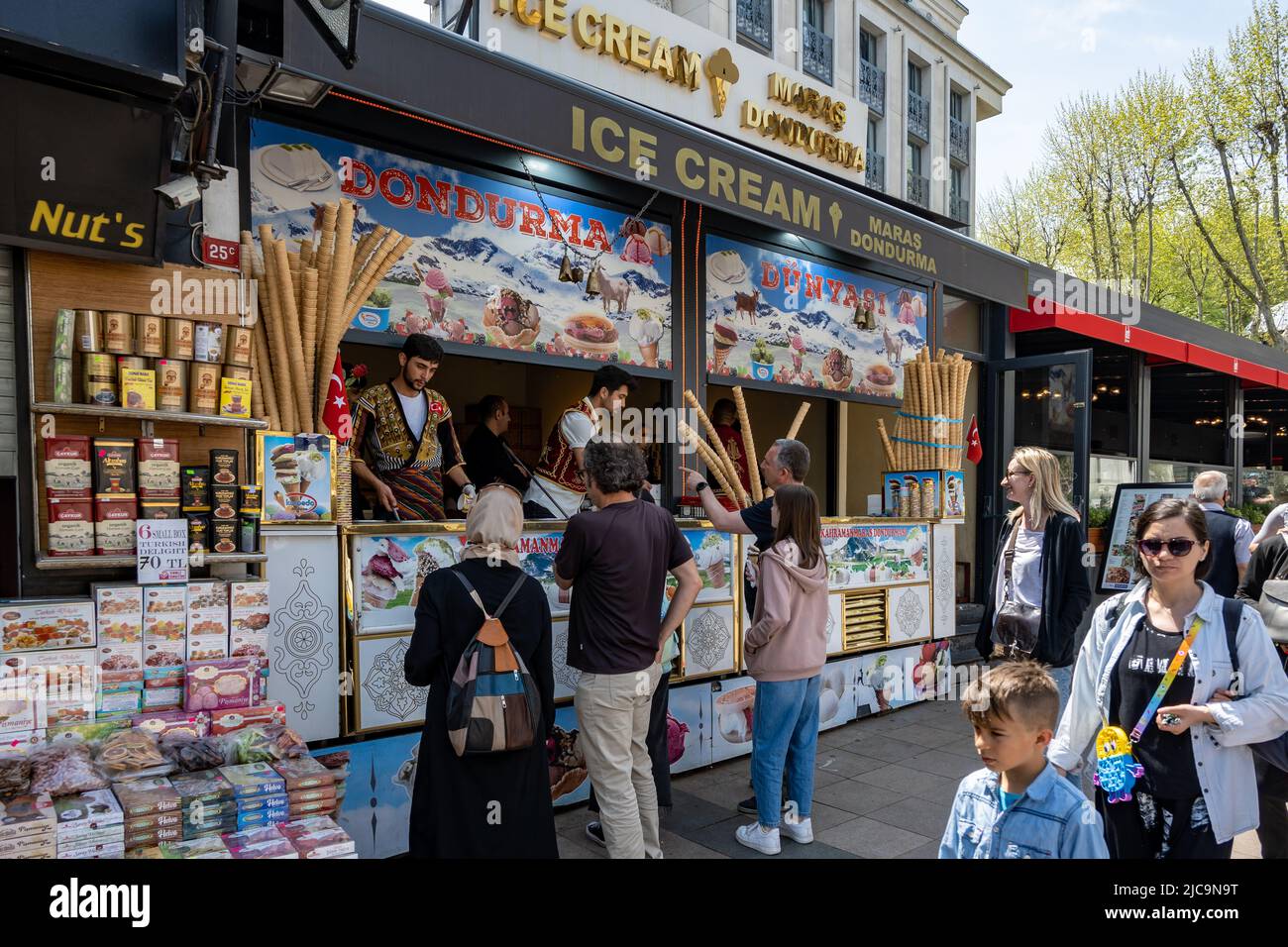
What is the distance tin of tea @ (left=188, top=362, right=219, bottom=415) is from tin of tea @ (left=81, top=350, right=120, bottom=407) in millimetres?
265

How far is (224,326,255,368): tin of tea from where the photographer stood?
3381 millimetres

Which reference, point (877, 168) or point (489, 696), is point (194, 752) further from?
point (877, 168)

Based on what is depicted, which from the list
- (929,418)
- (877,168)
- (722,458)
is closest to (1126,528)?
(929,418)

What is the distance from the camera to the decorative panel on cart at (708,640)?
537 centimetres

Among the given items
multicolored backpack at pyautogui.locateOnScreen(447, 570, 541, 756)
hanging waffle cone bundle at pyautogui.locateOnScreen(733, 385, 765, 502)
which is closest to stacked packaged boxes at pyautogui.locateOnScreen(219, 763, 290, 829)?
multicolored backpack at pyautogui.locateOnScreen(447, 570, 541, 756)

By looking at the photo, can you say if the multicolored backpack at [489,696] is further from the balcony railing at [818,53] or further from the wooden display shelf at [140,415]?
the balcony railing at [818,53]

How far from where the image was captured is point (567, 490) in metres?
5.27

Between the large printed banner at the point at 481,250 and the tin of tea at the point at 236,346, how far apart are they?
100 centimetres

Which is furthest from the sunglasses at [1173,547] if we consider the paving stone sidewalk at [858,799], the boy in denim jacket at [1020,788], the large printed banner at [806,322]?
the large printed banner at [806,322]

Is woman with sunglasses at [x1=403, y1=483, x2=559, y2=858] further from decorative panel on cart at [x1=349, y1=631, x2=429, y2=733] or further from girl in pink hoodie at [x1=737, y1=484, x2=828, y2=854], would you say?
girl in pink hoodie at [x1=737, y1=484, x2=828, y2=854]

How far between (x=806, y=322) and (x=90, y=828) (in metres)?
6.12

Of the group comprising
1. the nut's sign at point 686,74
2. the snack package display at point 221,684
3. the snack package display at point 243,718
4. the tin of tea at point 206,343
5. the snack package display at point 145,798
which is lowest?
the snack package display at point 145,798

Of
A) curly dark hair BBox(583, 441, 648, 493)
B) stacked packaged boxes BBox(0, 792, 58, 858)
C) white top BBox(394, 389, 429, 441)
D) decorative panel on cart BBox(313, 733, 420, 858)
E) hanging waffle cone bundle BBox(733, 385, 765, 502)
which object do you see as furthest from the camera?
hanging waffle cone bundle BBox(733, 385, 765, 502)
